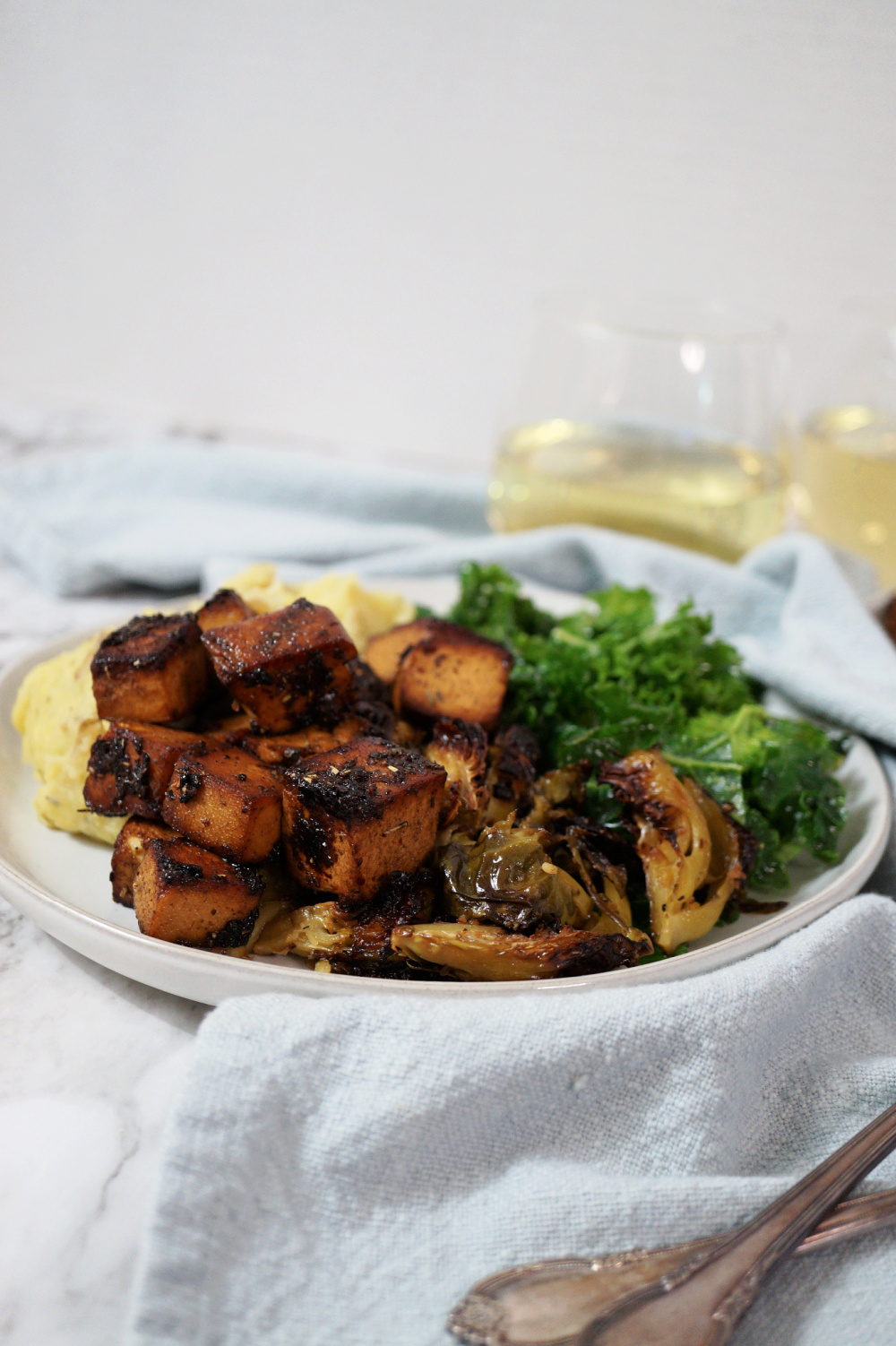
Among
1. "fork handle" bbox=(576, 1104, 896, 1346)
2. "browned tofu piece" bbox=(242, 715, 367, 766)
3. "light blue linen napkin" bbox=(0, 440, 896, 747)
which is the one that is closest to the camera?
"fork handle" bbox=(576, 1104, 896, 1346)

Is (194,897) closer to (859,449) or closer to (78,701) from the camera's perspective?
(78,701)

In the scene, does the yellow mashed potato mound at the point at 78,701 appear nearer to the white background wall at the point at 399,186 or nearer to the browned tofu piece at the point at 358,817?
the browned tofu piece at the point at 358,817

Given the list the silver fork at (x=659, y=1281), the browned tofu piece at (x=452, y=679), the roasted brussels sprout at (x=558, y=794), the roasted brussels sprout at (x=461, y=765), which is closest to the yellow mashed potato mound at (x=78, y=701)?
the browned tofu piece at (x=452, y=679)

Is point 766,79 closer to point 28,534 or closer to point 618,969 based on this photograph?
point 28,534

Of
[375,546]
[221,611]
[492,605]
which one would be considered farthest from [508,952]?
[375,546]

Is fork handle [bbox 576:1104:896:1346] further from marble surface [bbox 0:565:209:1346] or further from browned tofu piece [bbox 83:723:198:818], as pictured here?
browned tofu piece [bbox 83:723:198:818]

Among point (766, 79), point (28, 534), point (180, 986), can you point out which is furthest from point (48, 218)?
point (180, 986)

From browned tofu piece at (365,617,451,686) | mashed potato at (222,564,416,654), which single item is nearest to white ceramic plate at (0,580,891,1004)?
mashed potato at (222,564,416,654)
